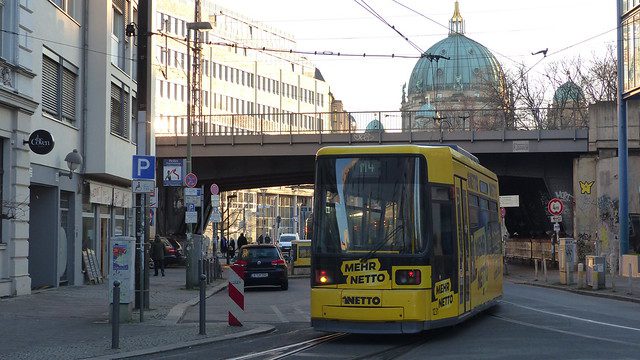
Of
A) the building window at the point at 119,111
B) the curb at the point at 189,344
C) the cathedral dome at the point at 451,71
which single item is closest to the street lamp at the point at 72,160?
the building window at the point at 119,111

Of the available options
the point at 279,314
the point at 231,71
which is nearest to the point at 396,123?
A: the point at 279,314

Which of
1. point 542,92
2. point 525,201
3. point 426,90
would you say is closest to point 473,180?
point 525,201

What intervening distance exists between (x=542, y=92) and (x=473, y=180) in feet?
167

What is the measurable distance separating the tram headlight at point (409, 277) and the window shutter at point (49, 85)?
14.3m

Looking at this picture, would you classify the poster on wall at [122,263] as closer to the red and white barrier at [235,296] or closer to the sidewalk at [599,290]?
the red and white barrier at [235,296]

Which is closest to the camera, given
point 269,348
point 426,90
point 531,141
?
point 269,348

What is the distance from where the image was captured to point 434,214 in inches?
556

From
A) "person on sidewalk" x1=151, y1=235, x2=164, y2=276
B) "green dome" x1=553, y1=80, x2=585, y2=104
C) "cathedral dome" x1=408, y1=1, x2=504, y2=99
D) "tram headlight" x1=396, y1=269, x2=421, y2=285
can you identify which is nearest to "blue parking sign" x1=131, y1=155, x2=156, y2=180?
"tram headlight" x1=396, y1=269, x2=421, y2=285

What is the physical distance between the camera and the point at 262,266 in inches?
1161

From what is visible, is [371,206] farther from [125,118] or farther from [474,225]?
[125,118]

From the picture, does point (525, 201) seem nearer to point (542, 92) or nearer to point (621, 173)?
point (542, 92)

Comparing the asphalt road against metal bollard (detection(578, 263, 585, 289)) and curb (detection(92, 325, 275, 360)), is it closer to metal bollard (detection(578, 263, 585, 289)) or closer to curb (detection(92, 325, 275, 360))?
curb (detection(92, 325, 275, 360))

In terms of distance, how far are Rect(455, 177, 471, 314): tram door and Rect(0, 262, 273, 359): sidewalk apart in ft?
11.0

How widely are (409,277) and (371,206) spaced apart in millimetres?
1191
